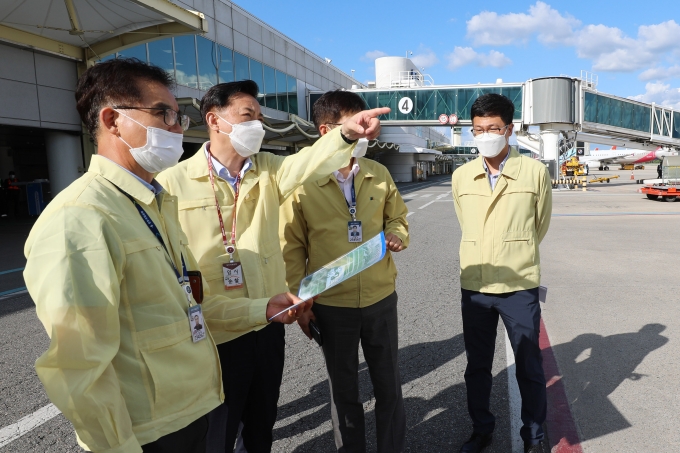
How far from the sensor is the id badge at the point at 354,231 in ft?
8.71

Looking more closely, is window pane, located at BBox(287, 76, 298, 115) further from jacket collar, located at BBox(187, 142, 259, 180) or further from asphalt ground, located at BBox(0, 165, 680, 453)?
jacket collar, located at BBox(187, 142, 259, 180)

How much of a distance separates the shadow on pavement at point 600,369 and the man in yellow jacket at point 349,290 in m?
1.41

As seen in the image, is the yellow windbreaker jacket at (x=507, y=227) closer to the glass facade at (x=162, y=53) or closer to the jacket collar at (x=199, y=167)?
the jacket collar at (x=199, y=167)

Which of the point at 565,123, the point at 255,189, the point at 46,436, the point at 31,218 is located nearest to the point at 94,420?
the point at 255,189

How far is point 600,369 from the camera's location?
3939mm

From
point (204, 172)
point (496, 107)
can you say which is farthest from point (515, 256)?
point (204, 172)

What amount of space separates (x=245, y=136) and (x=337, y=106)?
1.87 feet

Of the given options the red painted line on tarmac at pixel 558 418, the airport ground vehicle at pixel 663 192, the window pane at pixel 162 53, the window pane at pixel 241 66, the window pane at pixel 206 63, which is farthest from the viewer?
the window pane at pixel 241 66

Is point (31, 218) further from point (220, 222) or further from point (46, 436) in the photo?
point (220, 222)

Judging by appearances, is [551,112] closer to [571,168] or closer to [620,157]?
[571,168]

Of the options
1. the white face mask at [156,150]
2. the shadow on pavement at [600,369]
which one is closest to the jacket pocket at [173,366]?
the white face mask at [156,150]

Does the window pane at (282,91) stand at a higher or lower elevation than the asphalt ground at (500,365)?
higher

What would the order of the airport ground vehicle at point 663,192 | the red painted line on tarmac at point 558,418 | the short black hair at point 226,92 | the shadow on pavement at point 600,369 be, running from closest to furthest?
the short black hair at point 226,92
the red painted line on tarmac at point 558,418
the shadow on pavement at point 600,369
the airport ground vehicle at point 663,192

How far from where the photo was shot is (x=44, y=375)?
126 cm
